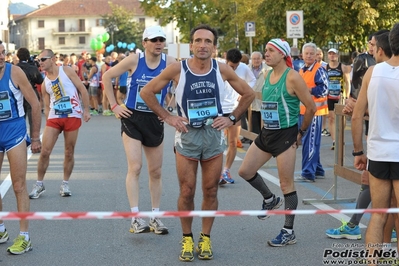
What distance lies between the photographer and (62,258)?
705 cm

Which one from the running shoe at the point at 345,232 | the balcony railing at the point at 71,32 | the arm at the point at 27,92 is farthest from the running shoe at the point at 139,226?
the balcony railing at the point at 71,32

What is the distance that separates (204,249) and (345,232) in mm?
1465

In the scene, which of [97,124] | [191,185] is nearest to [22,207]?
[191,185]

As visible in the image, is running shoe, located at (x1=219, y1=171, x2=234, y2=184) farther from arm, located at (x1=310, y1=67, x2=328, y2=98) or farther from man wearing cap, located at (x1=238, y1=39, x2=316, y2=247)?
man wearing cap, located at (x1=238, y1=39, x2=316, y2=247)

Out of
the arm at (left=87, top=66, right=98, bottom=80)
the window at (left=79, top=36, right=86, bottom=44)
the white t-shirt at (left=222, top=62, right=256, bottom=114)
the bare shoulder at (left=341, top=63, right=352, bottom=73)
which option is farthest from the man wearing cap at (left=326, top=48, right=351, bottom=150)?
the window at (left=79, top=36, right=86, bottom=44)

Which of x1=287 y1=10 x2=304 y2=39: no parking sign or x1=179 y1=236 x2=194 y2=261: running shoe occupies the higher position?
x1=287 y1=10 x2=304 y2=39: no parking sign

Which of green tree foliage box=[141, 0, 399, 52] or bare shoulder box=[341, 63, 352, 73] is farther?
green tree foliage box=[141, 0, 399, 52]

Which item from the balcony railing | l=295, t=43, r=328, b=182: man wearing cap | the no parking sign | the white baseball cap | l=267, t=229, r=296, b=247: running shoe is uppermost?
the balcony railing

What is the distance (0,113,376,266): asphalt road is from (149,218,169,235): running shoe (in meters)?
0.06

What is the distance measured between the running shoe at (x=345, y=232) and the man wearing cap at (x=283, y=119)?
42cm

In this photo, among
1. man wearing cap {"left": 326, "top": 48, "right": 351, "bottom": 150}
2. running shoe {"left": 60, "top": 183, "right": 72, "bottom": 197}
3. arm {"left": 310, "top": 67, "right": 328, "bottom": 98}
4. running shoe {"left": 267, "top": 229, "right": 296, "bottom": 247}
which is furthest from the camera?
man wearing cap {"left": 326, "top": 48, "right": 351, "bottom": 150}

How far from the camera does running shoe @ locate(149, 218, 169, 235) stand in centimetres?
797

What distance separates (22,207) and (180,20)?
46.4 m

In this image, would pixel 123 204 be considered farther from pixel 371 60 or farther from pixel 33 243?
pixel 371 60
